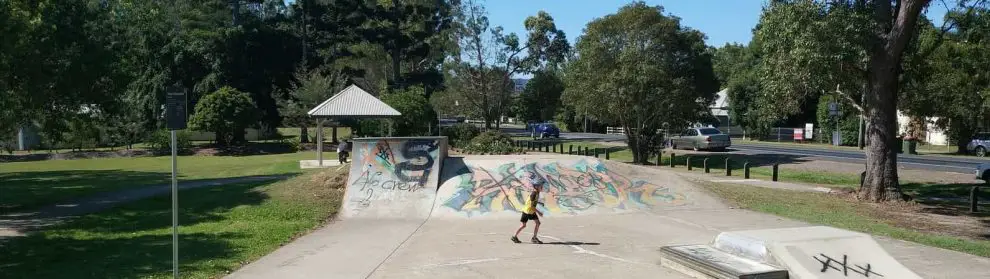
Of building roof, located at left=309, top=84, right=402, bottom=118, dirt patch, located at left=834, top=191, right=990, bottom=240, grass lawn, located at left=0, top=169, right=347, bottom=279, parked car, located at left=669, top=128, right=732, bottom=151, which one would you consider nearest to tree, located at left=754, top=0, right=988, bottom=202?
dirt patch, located at left=834, top=191, right=990, bottom=240

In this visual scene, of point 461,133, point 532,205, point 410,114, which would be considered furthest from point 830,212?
point 410,114

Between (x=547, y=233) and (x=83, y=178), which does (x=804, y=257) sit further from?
(x=83, y=178)

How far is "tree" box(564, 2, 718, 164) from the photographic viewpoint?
32.1 m

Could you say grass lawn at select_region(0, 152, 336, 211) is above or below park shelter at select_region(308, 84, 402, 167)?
below

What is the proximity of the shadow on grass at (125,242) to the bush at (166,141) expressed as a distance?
91.9 ft

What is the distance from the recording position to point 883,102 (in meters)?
18.1

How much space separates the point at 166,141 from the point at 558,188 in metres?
36.2

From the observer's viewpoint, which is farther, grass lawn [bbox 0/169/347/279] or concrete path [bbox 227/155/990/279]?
grass lawn [bbox 0/169/347/279]

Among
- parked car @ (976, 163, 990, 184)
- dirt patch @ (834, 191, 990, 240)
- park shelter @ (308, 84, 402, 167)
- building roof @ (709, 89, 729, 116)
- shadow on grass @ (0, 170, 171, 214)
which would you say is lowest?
shadow on grass @ (0, 170, 171, 214)

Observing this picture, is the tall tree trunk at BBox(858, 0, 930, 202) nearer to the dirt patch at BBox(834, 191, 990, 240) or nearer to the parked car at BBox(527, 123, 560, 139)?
the dirt patch at BBox(834, 191, 990, 240)

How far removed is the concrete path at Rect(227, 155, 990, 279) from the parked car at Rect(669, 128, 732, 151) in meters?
22.0

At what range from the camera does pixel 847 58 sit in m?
17.1

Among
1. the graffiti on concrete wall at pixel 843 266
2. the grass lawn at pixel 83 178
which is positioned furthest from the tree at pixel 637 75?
the graffiti on concrete wall at pixel 843 266

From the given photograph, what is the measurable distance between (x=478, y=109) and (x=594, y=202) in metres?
36.3
